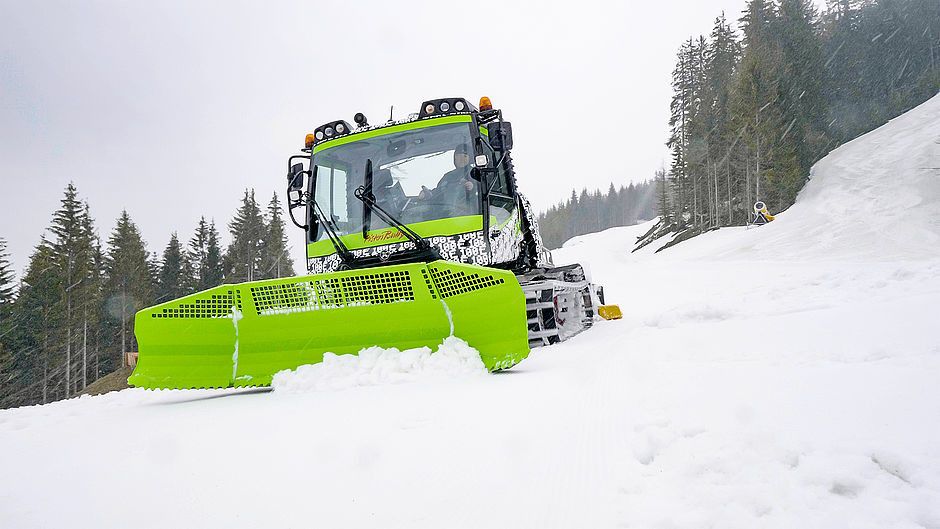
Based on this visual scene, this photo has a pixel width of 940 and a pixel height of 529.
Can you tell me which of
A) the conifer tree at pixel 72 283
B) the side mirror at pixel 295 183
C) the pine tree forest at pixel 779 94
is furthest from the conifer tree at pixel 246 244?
the side mirror at pixel 295 183

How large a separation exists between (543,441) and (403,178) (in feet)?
13.5

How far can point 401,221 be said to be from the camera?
5.89 meters

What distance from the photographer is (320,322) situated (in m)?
4.44

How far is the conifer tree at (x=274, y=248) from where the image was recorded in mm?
47406

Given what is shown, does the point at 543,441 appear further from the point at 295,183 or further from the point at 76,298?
the point at 76,298

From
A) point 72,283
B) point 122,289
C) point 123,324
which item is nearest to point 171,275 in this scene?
point 122,289

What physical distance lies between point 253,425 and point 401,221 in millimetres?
3181

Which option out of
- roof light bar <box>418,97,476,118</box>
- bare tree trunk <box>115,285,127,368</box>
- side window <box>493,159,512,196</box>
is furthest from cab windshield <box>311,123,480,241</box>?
bare tree trunk <box>115,285,127,368</box>

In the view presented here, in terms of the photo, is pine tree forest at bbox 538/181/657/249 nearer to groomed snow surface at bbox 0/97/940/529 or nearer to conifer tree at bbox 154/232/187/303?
conifer tree at bbox 154/232/187/303

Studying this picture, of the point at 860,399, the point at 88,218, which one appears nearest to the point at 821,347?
the point at 860,399

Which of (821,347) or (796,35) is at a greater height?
(796,35)

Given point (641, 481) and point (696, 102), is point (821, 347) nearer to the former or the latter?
point (641, 481)

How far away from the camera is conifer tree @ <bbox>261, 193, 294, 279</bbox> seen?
156 feet

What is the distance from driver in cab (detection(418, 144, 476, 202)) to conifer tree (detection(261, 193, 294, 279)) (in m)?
43.8
